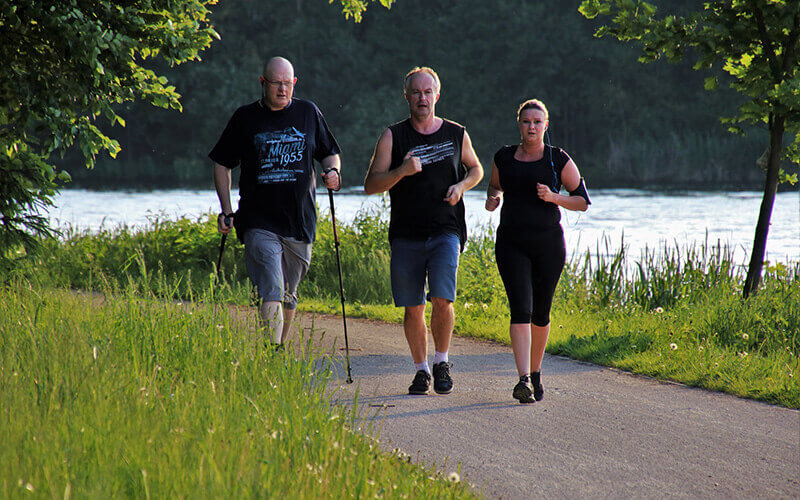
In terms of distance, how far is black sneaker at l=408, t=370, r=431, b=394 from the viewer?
251 inches

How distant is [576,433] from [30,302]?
3896mm

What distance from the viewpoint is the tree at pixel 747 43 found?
908 centimetres

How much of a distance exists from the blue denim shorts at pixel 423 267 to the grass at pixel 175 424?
49.1 inches

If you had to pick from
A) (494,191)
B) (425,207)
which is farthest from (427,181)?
(494,191)

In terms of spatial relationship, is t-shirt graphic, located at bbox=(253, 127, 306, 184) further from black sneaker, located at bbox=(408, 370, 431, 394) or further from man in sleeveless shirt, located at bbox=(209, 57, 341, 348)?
black sneaker, located at bbox=(408, 370, 431, 394)

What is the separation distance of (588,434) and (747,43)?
5635 mm

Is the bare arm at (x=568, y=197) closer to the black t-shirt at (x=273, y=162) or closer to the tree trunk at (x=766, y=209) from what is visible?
the black t-shirt at (x=273, y=162)

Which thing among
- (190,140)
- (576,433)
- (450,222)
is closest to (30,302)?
(450,222)

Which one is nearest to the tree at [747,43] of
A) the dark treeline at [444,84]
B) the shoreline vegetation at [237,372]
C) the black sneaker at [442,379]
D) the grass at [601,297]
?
the grass at [601,297]

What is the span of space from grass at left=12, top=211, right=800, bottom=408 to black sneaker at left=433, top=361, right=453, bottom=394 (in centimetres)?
146

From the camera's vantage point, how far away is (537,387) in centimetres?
630

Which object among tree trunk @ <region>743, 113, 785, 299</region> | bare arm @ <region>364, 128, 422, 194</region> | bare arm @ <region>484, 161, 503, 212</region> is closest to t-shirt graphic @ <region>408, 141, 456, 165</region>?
bare arm @ <region>364, 128, 422, 194</region>

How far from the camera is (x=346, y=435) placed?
4.57 metres

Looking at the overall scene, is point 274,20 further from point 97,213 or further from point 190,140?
point 97,213
